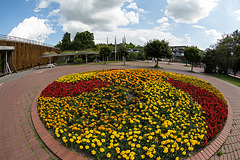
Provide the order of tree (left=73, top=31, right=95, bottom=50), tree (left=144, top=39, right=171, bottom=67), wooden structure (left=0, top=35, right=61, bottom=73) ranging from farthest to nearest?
tree (left=73, top=31, right=95, bottom=50) → tree (left=144, top=39, right=171, bottom=67) → wooden structure (left=0, top=35, right=61, bottom=73)

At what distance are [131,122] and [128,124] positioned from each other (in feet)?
0.66

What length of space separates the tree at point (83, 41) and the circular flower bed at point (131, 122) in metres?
45.7

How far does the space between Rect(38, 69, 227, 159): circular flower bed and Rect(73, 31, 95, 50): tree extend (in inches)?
1800

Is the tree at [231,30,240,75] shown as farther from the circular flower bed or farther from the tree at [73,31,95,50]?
the tree at [73,31,95,50]

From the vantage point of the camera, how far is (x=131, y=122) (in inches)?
138

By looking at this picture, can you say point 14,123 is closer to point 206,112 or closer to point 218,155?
point 218,155

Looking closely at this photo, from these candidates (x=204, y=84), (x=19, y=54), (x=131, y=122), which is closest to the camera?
(x=131, y=122)

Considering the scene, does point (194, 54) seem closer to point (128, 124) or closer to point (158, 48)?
point (158, 48)

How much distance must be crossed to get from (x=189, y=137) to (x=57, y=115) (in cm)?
387

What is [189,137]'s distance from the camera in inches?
128

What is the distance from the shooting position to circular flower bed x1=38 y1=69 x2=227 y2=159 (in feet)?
9.33

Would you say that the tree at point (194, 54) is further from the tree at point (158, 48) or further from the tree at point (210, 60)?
the tree at point (158, 48)

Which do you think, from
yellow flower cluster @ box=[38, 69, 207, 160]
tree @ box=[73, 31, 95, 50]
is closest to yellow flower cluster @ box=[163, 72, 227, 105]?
yellow flower cluster @ box=[38, 69, 207, 160]

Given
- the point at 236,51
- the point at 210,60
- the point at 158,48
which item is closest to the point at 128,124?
the point at 158,48
